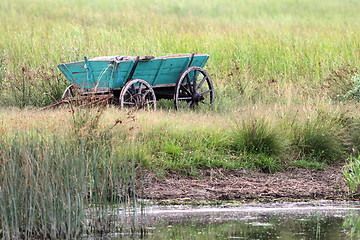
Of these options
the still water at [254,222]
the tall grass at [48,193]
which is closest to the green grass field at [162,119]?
the tall grass at [48,193]

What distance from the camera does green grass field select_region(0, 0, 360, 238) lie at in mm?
6113

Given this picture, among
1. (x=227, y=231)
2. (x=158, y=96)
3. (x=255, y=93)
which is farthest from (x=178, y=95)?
(x=227, y=231)

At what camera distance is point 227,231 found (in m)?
Result: 6.49

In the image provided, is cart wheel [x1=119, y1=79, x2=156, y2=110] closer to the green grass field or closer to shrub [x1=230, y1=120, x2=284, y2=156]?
the green grass field

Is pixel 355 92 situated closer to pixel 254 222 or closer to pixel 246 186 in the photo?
pixel 246 186

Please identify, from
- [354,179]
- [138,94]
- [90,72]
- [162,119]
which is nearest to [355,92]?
[354,179]

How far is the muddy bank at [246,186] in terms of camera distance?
7949mm

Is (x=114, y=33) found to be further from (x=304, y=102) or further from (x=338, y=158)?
(x=338, y=158)

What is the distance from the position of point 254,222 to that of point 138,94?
4.03m

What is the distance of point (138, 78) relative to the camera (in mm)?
10492

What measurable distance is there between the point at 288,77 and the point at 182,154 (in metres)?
6.24

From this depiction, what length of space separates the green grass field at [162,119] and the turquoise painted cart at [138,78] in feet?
1.19

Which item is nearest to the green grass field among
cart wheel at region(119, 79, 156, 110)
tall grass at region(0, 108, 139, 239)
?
tall grass at region(0, 108, 139, 239)

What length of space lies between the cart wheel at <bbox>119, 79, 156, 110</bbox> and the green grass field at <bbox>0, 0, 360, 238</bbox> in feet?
1.04
